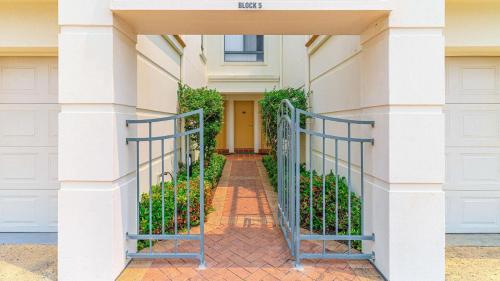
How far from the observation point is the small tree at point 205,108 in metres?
6.41

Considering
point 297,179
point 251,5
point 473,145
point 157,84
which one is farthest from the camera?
point 157,84

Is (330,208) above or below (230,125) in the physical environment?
below

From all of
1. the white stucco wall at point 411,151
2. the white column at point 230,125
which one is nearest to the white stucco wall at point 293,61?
the white column at point 230,125

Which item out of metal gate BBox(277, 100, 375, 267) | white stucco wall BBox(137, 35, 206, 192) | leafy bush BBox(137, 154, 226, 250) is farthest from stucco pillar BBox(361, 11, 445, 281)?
white stucco wall BBox(137, 35, 206, 192)

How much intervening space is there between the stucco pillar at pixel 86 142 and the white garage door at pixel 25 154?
5.37 feet

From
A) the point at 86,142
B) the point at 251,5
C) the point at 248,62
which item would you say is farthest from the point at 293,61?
the point at 86,142

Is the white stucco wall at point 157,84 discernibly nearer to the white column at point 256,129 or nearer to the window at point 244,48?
the window at point 244,48

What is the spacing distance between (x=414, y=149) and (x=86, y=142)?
3.22m

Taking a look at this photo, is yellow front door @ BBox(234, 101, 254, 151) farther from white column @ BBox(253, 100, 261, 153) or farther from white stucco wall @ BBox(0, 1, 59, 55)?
white stucco wall @ BBox(0, 1, 59, 55)

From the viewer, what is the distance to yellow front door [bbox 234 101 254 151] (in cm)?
1373

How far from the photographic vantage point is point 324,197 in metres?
3.44

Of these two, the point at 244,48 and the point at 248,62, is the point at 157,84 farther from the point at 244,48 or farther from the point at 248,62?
the point at 244,48

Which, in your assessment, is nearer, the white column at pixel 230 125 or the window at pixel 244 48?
the window at pixel 244 48

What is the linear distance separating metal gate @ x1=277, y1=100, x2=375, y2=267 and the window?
8275 mm
